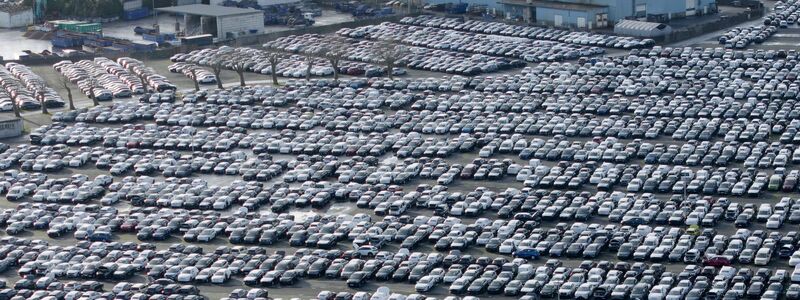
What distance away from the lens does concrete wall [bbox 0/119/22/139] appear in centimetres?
9875

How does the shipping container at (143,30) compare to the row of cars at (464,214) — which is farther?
the shipping container at (143,30)

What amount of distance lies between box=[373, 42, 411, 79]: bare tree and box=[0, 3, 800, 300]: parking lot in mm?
309

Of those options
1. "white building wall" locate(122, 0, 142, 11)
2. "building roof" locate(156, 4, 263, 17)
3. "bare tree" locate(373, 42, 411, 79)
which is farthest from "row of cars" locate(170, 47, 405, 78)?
"white building wall" locate(122, 0, 142, 11)

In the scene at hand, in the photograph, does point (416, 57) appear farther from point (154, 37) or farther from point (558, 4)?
point (154, 37)

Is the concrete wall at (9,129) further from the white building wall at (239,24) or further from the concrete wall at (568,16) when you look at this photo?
the concrete wall at (568,16)

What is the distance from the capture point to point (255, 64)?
115m

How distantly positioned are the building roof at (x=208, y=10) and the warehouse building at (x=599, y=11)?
733 inches

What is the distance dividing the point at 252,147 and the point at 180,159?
4097mm

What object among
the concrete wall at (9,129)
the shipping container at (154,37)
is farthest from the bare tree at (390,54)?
the concrete wall at (9,129)

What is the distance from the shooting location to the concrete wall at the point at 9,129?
324 ft

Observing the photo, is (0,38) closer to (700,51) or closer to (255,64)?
(255,64)

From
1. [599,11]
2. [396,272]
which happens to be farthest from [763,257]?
[599,11]

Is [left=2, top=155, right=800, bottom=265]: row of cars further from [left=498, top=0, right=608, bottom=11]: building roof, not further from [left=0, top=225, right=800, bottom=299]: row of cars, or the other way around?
[left=498, top=0, right=608, bottom=11]: building roof

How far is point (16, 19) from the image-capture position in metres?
134
